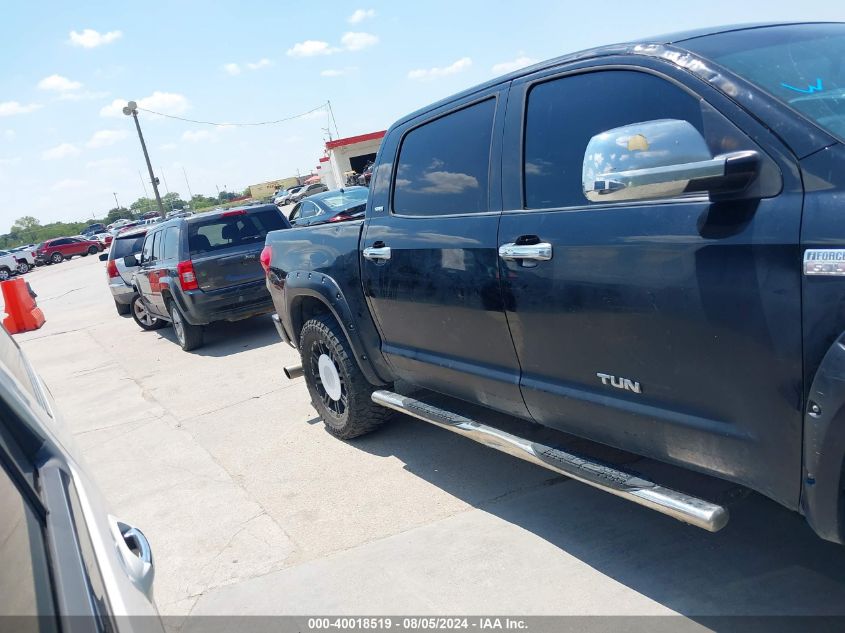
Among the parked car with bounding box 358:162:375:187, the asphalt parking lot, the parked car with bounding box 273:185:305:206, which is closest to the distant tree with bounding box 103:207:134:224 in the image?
the parked car with bounding box 273:185:305:206

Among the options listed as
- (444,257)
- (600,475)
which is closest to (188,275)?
(444,257)

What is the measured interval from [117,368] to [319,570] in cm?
707

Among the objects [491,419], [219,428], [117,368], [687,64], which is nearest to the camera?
[687,64]

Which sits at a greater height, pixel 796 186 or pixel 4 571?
pixel 796 186

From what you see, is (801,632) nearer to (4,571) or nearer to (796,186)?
(796,186)

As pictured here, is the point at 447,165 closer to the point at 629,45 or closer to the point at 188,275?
the point at 629,45

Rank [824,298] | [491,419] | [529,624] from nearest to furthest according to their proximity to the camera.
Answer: [824,298], [529,624], [491,419]

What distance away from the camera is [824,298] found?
2049 mm

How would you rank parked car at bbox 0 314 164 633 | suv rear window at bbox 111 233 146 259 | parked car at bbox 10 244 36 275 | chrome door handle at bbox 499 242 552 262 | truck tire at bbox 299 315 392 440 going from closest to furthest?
parked car at bbox 0 314 164 633
chrome door handle at bbox 499 242 552 262
truck tire at bbox 299 315 392 440
suv rear window at bbox 111 233 146 259
parked car at bbox 10 244 36 275

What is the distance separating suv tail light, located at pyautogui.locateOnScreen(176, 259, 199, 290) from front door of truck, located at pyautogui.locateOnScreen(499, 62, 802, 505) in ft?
22.1

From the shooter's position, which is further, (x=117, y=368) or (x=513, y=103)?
(x=117, y=368)

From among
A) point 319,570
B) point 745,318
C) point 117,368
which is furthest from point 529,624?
point 117,368

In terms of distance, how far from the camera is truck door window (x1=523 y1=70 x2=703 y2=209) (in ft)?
8.63

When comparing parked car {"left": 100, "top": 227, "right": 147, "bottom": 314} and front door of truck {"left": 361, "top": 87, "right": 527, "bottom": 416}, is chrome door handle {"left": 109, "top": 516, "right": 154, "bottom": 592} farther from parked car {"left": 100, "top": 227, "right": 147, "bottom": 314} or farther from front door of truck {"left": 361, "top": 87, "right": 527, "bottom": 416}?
parked car {"left": 100, "top": 227, "right": 147, "bottom": 314}
